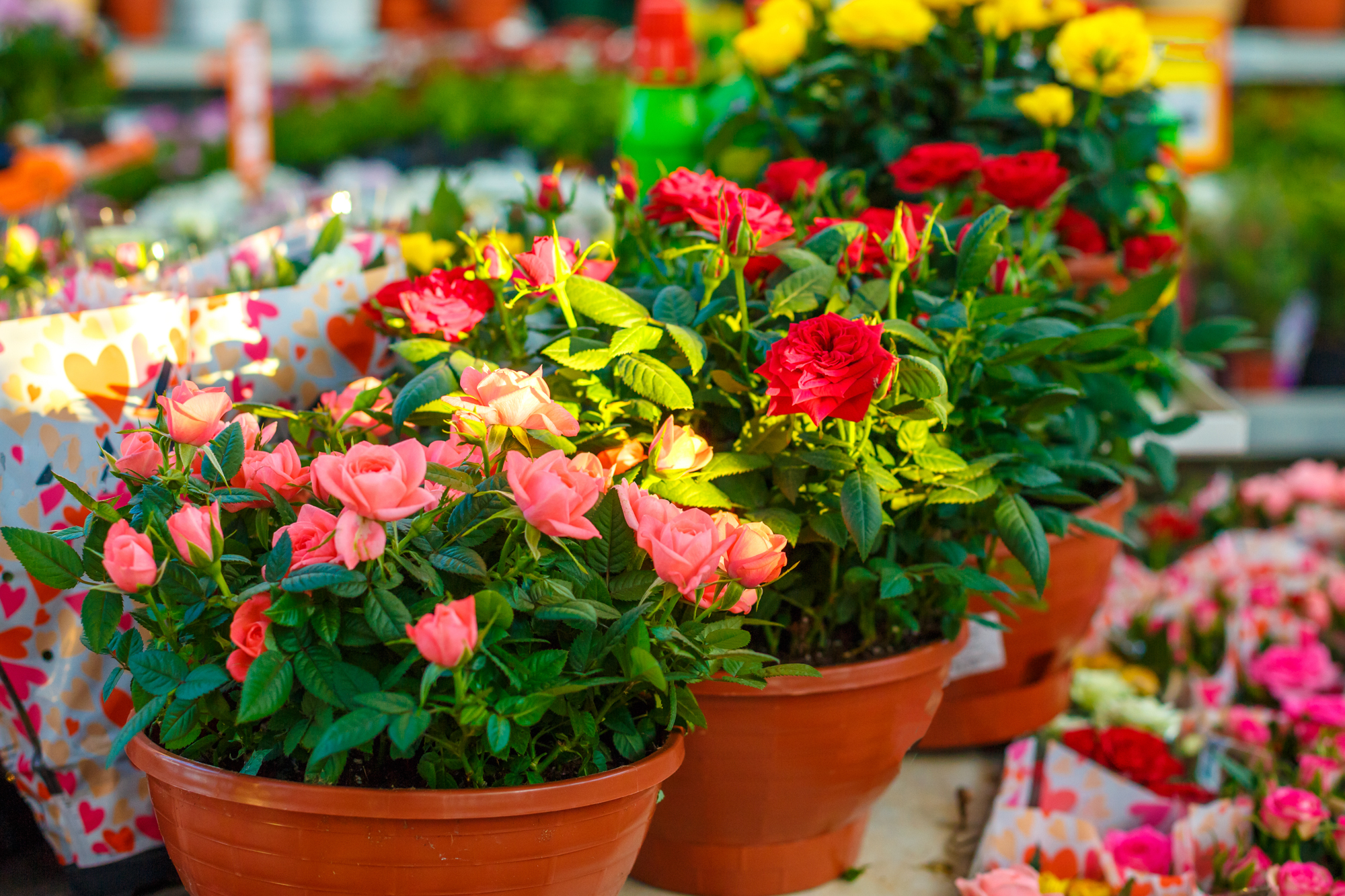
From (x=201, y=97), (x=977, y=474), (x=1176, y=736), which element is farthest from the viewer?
(x=201, y=97)

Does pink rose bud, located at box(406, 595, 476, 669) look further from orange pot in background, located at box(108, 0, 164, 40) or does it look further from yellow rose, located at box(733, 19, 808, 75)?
orange pot in background, located at box(108, 0, 164, 40)

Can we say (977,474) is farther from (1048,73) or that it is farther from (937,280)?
(1048,73)

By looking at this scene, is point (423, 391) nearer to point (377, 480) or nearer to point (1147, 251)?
point (377, 480)

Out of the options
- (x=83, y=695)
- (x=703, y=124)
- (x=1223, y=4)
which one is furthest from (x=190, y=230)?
(x=1223, y=4)

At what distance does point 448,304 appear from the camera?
0.74 m

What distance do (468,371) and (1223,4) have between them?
8.60 ft

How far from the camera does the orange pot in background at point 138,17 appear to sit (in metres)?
3.38

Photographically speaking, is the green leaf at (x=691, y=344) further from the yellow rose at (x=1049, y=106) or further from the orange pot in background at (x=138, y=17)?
the orange pot in background at (x=138, y=17)

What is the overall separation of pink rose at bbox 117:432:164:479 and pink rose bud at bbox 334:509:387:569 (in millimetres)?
156

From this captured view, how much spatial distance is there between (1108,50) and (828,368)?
0.65 meters

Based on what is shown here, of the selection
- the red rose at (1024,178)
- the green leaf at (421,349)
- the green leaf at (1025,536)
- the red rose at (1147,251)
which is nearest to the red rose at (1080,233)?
the red rose at (1147,251)

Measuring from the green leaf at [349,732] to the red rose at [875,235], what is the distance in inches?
17.3

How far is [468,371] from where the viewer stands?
2.04ft

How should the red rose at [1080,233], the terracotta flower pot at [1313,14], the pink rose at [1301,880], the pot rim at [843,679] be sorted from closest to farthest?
the pot rim at [843,679] → the pink rose at [1301,880] → the red rose at [1080,233] → the terracotta flower pot at [1313,14]
